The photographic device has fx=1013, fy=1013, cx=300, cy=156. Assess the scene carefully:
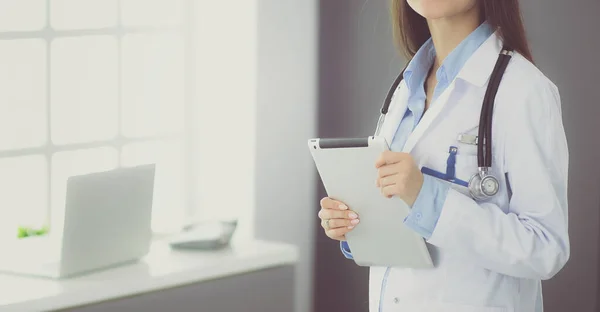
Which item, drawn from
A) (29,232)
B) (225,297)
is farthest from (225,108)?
(225,297)

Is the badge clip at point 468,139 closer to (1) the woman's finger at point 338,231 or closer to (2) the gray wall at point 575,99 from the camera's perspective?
(1) the woman's finger at point 338,231

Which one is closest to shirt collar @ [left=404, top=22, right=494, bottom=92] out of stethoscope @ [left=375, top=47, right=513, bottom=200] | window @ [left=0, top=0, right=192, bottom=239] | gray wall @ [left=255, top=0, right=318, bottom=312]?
stethoscope @ [left=375, top=47, right=513, bottom=200]

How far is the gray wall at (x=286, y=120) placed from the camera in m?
3.29

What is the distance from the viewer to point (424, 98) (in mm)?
1920

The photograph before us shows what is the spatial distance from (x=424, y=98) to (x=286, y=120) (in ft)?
4.69

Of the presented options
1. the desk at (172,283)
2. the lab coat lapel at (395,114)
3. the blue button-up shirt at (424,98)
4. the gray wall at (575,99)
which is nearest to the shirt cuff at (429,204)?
the blue button-up shirt at (424,98)

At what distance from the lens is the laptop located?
94.2 inches

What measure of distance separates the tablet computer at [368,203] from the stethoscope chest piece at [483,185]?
4.8 inches

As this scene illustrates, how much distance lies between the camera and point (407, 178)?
5.55ft

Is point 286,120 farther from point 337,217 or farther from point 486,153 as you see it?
point 486,153

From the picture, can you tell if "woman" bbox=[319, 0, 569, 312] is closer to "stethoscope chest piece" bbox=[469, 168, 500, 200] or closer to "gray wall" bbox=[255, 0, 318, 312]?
"stethoscope chest piece" bbox=[469, 168, 500, 200]

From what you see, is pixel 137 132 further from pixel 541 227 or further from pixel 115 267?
pixel 541 227

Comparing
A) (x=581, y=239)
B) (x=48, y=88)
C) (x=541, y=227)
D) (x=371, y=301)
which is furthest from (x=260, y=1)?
(x=541, y=227)

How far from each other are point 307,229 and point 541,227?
1.74 m
